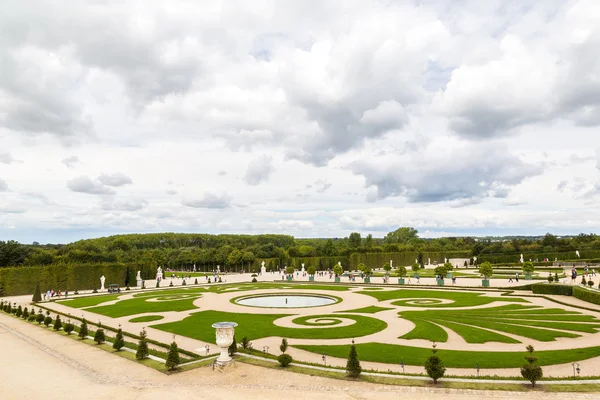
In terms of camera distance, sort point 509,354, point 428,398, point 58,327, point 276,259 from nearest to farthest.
A: point 428,398
point 509,354
point 58,327
point 276,259

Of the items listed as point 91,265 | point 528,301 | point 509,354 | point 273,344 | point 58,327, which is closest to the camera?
point 509,354

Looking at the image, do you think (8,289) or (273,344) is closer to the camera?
(273,344)

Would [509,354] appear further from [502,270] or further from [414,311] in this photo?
[502,270]

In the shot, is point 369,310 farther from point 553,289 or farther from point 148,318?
point 553,289

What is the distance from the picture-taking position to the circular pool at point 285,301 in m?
41.2

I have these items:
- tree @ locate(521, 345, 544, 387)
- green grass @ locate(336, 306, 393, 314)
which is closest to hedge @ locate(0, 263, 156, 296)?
green grass @ locate(336, 306, 393, 314)

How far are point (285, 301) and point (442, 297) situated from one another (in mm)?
17258

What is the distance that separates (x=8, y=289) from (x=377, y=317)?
54749 millimetres

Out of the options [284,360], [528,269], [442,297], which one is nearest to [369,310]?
[442,297]

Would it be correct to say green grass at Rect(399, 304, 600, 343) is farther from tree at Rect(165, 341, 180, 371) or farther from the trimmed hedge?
tree at Rect(165, 341, 180, 371)

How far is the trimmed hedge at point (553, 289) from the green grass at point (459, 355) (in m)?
22.5

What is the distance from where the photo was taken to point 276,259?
107 metres

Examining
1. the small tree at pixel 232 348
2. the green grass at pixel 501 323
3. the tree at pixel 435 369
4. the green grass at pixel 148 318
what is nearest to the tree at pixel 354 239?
the green grass at pixel 501 323

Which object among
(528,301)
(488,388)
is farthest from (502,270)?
(488,388)
